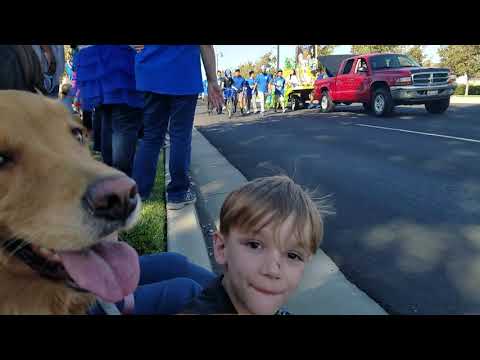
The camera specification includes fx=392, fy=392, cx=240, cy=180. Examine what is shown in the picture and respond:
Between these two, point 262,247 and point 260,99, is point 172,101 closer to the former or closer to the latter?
point 262,247

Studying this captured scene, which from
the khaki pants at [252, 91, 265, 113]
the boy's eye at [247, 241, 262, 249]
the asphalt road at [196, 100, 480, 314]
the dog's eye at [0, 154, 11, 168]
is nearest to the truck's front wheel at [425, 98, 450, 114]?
the asphalt road at [196, 100, 480, 314]

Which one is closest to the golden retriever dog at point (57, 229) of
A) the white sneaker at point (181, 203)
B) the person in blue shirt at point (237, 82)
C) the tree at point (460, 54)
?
the tree at point (460, 54)

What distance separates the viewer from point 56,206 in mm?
1273

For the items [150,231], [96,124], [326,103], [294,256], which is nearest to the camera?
[294,256]

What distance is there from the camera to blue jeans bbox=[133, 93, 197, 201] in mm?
4109

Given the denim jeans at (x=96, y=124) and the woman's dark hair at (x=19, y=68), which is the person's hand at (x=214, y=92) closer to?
the denim jeans at (x=96, y=124)

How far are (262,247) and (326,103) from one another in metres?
19.3

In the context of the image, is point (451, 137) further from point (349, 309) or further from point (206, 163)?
point (349, 309)

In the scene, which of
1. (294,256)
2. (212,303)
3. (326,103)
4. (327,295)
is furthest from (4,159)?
(326,103)

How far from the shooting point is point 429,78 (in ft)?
42.4

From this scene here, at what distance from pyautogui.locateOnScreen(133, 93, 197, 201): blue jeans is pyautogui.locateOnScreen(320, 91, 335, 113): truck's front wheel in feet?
52.7

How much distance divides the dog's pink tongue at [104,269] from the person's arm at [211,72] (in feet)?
9.48
